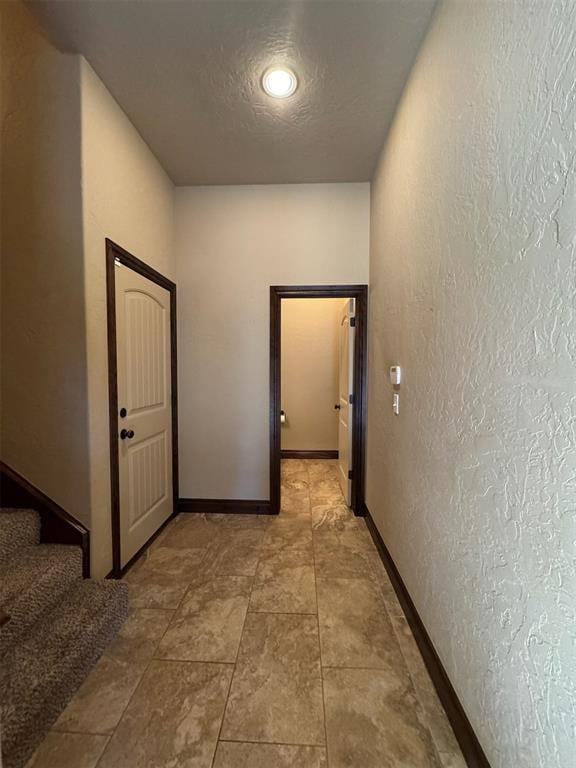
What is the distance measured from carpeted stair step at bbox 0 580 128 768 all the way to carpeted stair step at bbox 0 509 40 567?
0.34 m

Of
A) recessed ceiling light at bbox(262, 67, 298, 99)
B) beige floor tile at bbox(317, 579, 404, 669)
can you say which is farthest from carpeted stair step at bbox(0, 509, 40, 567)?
recessed ceiling light at bbox(262, 67, 298, 99)

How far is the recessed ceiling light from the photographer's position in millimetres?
1655

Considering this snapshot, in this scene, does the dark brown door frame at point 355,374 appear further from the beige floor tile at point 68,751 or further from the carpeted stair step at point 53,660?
the beige floor tile at point 68,751

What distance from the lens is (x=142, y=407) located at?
2.25 m

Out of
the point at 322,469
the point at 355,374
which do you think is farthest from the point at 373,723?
the point at 322,469

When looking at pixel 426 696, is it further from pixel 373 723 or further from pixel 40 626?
pixel 40 626

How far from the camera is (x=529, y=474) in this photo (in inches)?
31.3

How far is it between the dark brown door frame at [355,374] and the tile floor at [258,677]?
684mm

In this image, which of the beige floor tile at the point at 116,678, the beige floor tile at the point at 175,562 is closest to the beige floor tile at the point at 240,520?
the beige floor tile at the point at 175,562

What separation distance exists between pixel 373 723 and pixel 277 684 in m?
0.37

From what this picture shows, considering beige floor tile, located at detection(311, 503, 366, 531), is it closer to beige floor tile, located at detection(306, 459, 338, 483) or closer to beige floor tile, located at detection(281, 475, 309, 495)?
beige floor tile, located at detection(281, 475, 309, 495)

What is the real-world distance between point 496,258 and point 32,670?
2059 millimetres

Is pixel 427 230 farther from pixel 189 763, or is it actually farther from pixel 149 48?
pixel 189 763

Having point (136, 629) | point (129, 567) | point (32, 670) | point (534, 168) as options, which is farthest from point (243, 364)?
point (534, 168)
